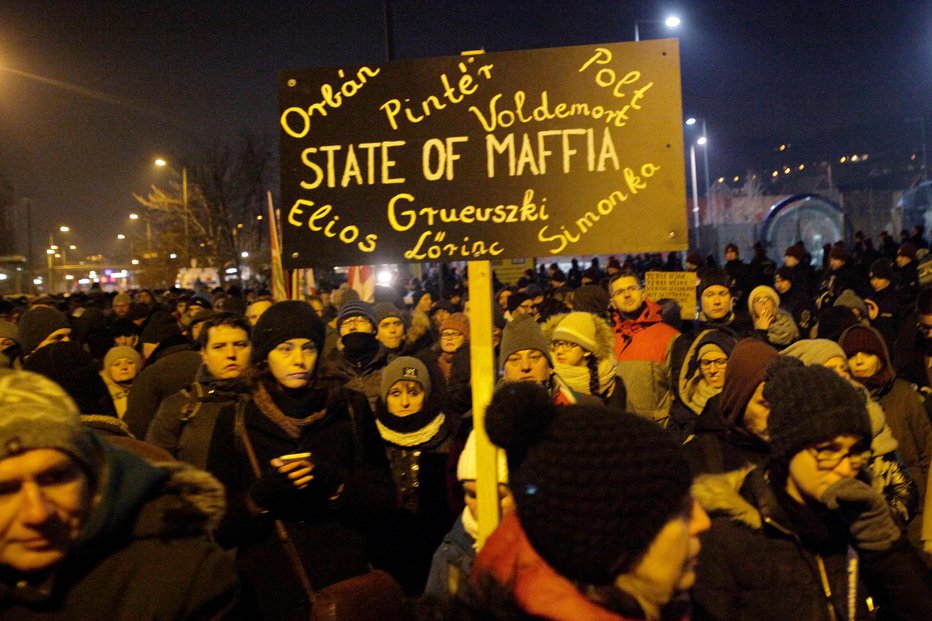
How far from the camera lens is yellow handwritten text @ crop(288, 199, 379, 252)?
4.02 meters

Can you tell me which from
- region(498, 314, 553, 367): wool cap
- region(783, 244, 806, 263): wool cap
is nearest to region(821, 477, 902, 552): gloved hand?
region(498, 314, 553, 367): wool cap

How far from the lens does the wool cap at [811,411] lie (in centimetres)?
281

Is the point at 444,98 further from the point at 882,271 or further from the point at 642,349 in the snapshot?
the point at 882,271

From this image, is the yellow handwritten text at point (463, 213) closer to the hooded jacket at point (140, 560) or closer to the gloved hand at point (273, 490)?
the gloved hand at point (273, 490)

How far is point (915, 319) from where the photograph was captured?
7.77 m

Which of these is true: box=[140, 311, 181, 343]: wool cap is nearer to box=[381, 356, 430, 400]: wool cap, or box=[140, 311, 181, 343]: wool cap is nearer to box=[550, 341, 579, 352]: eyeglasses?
box=[381, 356, 430, 400]: wool cap

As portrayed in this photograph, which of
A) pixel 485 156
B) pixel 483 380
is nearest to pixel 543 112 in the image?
pixel 485 156

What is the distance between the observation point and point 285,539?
3506 millimetres

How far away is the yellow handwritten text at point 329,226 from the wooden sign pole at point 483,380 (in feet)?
1.68

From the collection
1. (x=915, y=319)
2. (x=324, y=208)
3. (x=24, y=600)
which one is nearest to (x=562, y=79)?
(x=324, y=208)

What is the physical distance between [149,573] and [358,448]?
5.49 feet

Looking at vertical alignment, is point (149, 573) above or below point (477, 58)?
below

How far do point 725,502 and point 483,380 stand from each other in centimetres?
120

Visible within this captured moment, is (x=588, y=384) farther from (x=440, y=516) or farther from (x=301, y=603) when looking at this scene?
(x=301, y=603)
